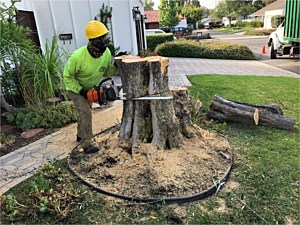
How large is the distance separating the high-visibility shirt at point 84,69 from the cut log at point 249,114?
6.38 feet

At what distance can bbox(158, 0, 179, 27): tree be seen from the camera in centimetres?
3478

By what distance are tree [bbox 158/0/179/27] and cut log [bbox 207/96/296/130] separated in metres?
33.1

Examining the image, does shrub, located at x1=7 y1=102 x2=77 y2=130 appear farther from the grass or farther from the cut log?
the cut log

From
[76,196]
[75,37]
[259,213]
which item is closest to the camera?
[259,213]

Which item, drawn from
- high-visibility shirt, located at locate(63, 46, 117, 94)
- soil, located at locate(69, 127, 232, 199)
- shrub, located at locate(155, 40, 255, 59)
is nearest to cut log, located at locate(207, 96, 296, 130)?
soil, located at locate(69, 127, 232, 199)

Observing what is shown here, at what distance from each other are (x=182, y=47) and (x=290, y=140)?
1277 cm

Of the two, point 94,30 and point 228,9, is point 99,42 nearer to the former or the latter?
point 94,30

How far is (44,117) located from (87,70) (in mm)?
1884

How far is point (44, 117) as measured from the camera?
15.0 feet

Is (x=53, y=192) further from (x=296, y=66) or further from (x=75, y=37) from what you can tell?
(x=296, y=66)

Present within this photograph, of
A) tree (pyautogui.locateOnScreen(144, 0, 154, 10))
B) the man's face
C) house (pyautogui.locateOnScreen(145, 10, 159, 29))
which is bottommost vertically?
the man's face

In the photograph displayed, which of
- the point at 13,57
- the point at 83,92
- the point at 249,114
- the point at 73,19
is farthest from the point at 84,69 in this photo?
the point at 73,19

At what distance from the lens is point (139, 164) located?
9.26ft

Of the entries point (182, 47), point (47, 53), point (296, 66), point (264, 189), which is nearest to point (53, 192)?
point (264, 189)
